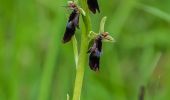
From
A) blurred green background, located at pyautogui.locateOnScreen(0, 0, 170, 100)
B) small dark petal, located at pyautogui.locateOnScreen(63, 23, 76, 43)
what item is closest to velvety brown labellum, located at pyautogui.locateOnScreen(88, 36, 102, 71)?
small dark petal, located at pyautogui.locateOnScreen(63, 23, 76, 43)

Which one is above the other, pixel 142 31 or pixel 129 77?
pixel 142 31

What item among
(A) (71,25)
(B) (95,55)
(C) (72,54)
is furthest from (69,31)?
(C) (72,54)

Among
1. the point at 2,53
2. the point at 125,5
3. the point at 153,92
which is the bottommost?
the point at 153,92

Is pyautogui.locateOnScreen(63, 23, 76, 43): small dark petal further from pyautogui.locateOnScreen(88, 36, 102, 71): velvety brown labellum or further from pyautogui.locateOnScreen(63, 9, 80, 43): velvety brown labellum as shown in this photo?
pyautogui.locateOnScreen(88, 36, 102, 71): velvety brown labellum

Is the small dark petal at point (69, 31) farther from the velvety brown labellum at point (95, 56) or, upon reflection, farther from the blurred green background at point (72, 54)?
the blurred green background at point (72, 54)

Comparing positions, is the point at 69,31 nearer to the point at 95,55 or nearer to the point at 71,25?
the point at 71,25

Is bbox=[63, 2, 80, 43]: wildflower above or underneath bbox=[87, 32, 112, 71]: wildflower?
above

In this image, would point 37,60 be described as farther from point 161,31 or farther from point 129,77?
point 161,31

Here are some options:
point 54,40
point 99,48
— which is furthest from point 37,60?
point 99,48
